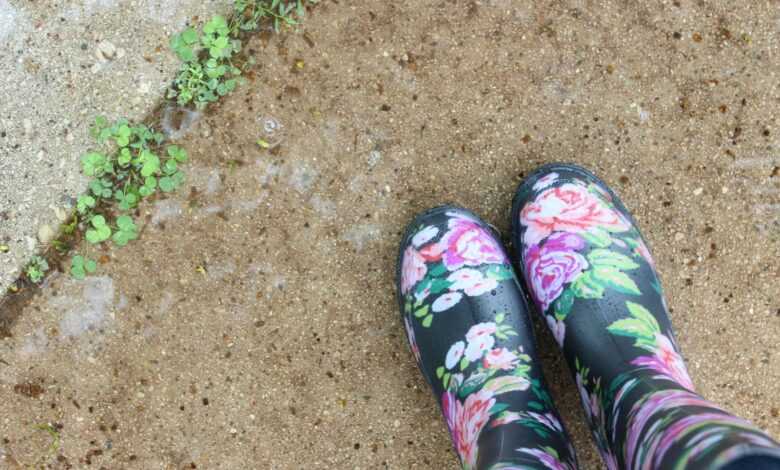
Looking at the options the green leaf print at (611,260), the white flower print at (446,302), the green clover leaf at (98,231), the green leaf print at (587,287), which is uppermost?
the green clover leaf at (98,231)

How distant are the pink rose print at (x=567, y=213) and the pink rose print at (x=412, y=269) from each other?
12.1 inches

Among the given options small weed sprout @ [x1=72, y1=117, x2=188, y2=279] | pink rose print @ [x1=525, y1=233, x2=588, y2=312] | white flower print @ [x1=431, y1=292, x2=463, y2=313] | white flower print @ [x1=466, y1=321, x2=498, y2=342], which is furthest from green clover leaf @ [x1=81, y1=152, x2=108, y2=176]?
pink rose print @ [x1=525, y1=233, x2=588, y2=312]

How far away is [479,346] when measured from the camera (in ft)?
5.28

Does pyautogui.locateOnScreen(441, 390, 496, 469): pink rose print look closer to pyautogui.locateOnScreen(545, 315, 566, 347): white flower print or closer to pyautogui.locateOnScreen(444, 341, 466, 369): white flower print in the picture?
pyautogui.locateOnScreen(444, 341, 466, 369): white flower print

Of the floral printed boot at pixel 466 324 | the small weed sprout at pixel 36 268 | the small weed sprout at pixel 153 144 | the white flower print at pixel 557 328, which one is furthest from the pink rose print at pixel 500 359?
the small weed sprout at pixel 36 268

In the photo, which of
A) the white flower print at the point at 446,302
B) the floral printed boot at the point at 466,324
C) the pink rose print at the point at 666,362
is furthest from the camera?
the white flower print at the point at 446,302

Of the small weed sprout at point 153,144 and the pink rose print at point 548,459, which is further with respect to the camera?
the small weed sprout at point 153,144

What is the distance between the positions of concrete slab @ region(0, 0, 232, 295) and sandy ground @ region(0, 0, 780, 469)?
0.66 feet

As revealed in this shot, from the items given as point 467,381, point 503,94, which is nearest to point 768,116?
point 503,94

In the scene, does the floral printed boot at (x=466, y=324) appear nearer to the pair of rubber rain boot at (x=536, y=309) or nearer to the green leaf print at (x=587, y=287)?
the pair of rubber rain boot at (x=536, y=309)

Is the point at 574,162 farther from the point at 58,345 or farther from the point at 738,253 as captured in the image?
the point at 58,345

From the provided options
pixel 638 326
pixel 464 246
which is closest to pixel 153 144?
pixel 464 246

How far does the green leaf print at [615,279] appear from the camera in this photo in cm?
159

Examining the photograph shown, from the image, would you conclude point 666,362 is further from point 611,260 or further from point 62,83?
point 62,83
